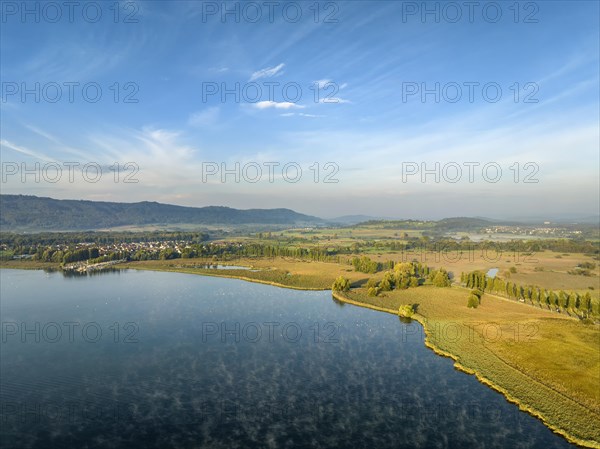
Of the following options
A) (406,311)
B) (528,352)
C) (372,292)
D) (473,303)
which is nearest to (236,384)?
(528,352)

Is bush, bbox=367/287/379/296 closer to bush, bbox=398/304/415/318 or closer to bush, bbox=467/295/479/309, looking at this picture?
bush, bbox=398/304/415/318

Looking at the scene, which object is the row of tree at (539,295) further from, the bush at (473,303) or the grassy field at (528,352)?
the bush at (473,303)

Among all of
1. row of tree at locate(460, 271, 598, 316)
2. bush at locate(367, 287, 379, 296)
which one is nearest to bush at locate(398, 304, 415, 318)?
bush at locate(367, 287, 379, 296)

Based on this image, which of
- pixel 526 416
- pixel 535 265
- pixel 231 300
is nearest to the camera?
pixel 526 416

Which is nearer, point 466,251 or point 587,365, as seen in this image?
point 587,365

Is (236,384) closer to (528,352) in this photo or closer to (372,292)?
(528,352)

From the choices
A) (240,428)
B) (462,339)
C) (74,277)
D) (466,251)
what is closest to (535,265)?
(466,251)

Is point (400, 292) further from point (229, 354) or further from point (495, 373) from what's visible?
point (229, 354)
